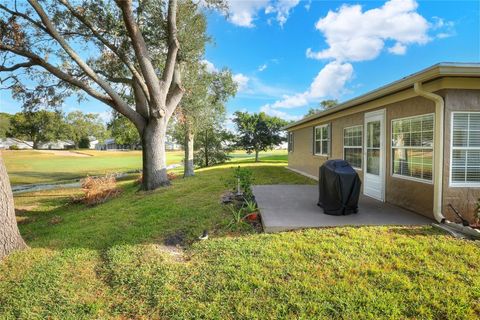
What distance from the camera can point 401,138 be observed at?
243 inches

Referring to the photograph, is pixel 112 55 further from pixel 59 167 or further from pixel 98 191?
pixel 59 167

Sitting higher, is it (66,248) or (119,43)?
(119,43)

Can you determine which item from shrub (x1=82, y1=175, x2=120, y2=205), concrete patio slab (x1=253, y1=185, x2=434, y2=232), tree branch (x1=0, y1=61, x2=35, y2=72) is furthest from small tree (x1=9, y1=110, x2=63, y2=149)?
concrete patio slab (x1=253, y1=185, x2=434, y2=232)

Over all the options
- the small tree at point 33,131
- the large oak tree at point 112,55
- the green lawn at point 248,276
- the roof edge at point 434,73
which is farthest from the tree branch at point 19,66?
the small tree at point 33,131

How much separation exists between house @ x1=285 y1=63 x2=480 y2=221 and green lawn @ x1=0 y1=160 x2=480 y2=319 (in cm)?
114

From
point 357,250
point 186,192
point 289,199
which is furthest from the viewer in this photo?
point 186,192

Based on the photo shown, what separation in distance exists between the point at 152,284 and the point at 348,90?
101 ft

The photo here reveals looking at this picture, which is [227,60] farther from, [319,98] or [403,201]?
[319,98]

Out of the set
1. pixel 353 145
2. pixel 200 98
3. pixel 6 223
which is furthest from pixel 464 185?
pixel 200 98

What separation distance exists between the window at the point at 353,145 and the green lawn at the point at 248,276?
151 inches

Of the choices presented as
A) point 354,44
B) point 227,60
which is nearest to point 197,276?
point 227,60

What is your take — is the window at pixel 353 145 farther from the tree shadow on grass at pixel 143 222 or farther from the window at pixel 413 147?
the tree shadow on grass at pixel 143 222

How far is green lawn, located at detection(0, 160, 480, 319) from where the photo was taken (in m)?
2.74

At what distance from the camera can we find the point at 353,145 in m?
8.51
